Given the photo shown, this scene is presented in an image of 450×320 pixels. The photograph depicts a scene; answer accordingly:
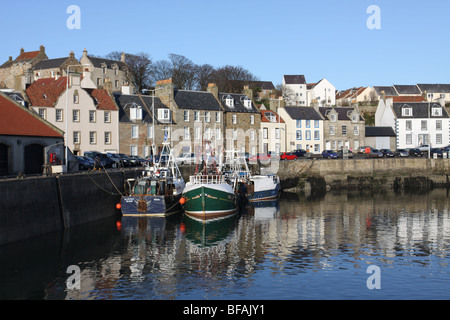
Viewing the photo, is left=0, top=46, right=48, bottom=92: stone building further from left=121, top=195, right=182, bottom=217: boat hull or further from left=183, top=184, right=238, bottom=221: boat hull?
left=183, top=184, right=238, bottom=221: boat hull

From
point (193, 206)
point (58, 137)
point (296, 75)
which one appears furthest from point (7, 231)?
point (296, 75)

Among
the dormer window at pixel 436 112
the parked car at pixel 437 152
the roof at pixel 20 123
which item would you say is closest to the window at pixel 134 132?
the roof at pixel 20 123

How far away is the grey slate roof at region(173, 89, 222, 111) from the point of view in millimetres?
72938

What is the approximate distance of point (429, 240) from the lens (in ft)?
108

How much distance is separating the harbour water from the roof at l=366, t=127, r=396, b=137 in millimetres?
49339

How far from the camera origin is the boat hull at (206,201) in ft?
139

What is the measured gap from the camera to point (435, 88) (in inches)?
5487

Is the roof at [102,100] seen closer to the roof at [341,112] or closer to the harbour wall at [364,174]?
the harbour wall at [364,174]

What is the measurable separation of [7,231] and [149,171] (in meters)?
18.3

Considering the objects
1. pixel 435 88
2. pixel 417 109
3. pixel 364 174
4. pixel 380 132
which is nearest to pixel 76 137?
pixel 364 174

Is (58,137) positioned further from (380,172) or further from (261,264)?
(380,172)

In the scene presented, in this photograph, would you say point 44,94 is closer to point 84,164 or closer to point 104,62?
point 84,164

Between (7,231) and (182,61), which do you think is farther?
(182,61)

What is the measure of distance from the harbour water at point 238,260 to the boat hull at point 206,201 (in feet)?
3.35
